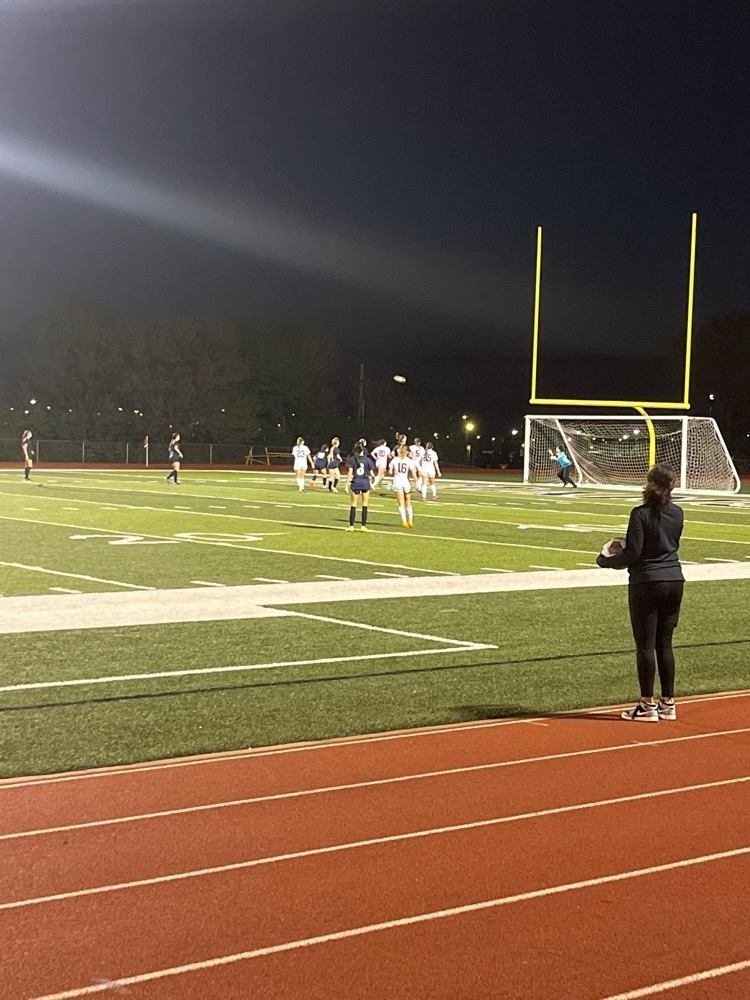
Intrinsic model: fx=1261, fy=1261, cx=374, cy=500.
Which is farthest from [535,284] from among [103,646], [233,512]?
[103,646]

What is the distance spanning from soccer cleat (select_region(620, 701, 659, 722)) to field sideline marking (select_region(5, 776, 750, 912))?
59.2 inches

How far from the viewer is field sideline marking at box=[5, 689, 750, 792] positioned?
6551 mm

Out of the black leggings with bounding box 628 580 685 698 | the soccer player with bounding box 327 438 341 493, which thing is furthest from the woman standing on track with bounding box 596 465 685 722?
the soccer player with bounding box 327 438 341 493

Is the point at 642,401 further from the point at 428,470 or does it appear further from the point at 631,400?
the point at 428,470

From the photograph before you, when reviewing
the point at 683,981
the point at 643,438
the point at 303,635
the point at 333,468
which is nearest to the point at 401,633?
the point at 303,635

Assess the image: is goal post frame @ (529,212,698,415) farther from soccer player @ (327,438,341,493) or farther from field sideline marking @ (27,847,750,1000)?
field sideline marking @ (27,847,750,1000)

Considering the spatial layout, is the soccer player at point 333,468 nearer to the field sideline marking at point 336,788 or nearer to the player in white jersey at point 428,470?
the player in white jersey at point 428,470

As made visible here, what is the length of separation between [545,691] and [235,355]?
83494mm

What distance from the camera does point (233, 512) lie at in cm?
2850

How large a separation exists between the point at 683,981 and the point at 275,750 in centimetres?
351

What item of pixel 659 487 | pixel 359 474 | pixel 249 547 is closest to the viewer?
pixel 659 487

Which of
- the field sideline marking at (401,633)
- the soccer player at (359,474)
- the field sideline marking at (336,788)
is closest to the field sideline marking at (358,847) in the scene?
the field sideline marking at (336,788)

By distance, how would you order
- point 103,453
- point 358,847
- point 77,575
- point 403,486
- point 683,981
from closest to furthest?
1. point 683,981
2. point 358,847
3. point 77,575
4. point 403,486
5. point 103,453

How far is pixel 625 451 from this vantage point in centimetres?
4831
